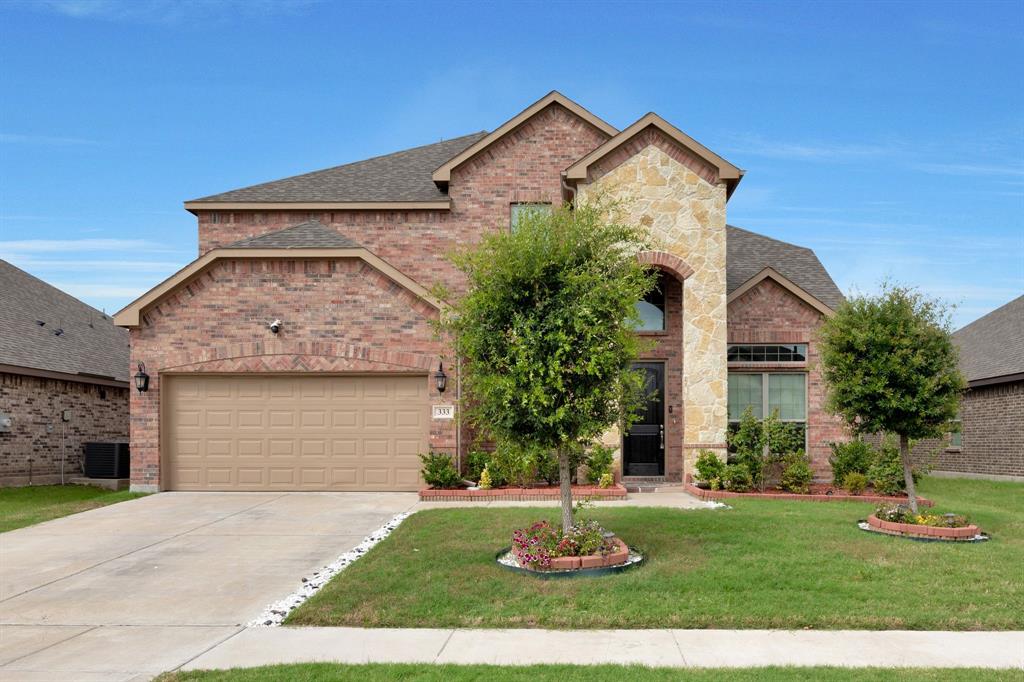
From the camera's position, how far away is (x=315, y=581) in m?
8.70

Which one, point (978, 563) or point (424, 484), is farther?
point (424, 484)

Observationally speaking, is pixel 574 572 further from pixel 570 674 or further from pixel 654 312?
pixel 654 312

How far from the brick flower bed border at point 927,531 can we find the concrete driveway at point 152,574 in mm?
7816

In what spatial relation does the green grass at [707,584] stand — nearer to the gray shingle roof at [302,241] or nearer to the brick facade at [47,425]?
the gray shingle roof at [302,241]

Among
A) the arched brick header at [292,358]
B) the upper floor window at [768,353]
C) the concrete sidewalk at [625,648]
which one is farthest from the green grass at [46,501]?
the upper floor window at [768,353]

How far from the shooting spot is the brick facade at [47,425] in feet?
61.3

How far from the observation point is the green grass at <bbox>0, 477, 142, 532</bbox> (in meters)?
13.7

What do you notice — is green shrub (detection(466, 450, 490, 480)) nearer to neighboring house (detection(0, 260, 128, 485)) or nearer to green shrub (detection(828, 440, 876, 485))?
green shrub (detection(828, 440, 876, 485))

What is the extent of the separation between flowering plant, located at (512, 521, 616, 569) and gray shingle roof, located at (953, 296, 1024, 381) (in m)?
17.0

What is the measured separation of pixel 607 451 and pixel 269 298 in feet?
25.9

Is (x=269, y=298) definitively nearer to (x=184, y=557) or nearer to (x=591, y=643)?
(x=184, y=557)

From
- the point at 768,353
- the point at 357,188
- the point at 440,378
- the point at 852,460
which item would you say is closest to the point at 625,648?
the point at 440,378

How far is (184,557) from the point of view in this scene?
10.1 metres

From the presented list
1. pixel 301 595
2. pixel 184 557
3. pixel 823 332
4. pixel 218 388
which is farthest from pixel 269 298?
pixel 823 332
